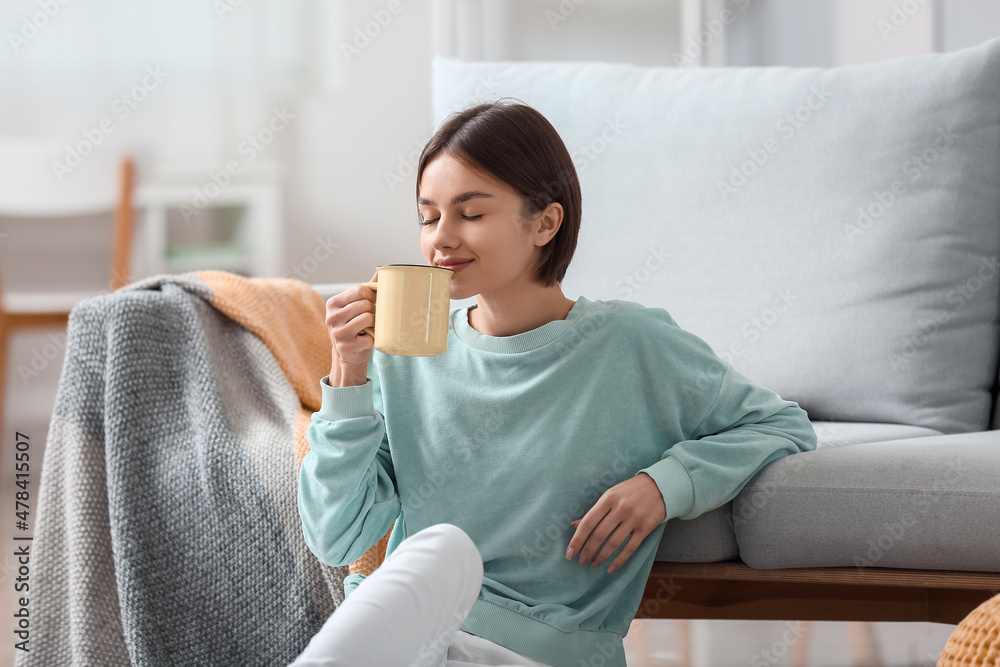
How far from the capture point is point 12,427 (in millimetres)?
2910

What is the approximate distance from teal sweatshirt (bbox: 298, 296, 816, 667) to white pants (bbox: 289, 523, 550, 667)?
0.24 ft

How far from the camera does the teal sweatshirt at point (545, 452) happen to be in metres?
0.87

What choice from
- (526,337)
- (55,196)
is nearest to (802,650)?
(526,337)

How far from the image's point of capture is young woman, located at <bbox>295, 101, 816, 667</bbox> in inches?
34.1

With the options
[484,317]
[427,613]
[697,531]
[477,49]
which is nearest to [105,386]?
[484,317]

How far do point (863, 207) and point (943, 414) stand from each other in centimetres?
32

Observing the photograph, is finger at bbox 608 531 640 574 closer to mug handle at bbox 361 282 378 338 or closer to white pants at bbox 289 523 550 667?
white pants at bbox 289 523 550 667

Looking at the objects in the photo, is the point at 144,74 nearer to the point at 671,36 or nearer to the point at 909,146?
the point at 671,36

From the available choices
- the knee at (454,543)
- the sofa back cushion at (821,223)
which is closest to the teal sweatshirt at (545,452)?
the knee at (454,543)

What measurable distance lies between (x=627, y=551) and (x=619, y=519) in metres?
0.04

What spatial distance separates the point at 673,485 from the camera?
0.87 m

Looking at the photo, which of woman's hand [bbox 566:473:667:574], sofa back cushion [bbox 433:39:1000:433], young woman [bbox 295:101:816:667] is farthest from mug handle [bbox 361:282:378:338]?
sofa back cushion [bbox 433:39:1000:433]

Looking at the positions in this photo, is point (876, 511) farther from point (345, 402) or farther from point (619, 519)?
point (345, 402)

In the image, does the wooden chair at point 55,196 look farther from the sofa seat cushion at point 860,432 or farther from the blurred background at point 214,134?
the sofa seat cushion at point 860,432
